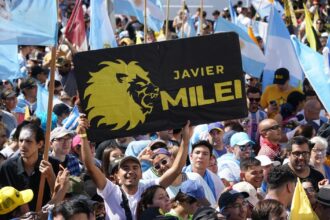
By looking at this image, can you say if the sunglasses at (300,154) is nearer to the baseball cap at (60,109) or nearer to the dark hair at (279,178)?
the dark hair at (279,178)

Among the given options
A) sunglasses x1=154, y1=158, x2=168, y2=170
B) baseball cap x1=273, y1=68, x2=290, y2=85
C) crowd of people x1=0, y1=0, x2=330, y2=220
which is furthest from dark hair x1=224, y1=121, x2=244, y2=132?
baseball cap x1=273, y1=68, x2=290, y2=85

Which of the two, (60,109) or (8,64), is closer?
(8,64)

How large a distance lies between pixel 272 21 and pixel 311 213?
325 inches

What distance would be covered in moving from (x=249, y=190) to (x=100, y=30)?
6016mm

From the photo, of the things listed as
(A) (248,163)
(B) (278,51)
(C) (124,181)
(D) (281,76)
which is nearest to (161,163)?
(A) (248,163)

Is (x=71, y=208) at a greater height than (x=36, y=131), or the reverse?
(x=36, y=131)

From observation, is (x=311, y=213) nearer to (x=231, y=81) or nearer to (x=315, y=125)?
(x=231, y=81)

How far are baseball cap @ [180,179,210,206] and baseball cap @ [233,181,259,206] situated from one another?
267 mm

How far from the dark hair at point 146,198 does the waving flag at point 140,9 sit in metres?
9.88

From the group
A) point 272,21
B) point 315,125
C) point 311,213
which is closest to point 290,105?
point 315,125

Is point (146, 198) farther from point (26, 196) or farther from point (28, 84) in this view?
point (28, 84)

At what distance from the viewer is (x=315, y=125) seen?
12.7 meters

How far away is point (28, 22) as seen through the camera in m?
8.32

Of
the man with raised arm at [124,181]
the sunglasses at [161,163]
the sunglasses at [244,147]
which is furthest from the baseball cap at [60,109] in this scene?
the man with raised arm at [124,181]
